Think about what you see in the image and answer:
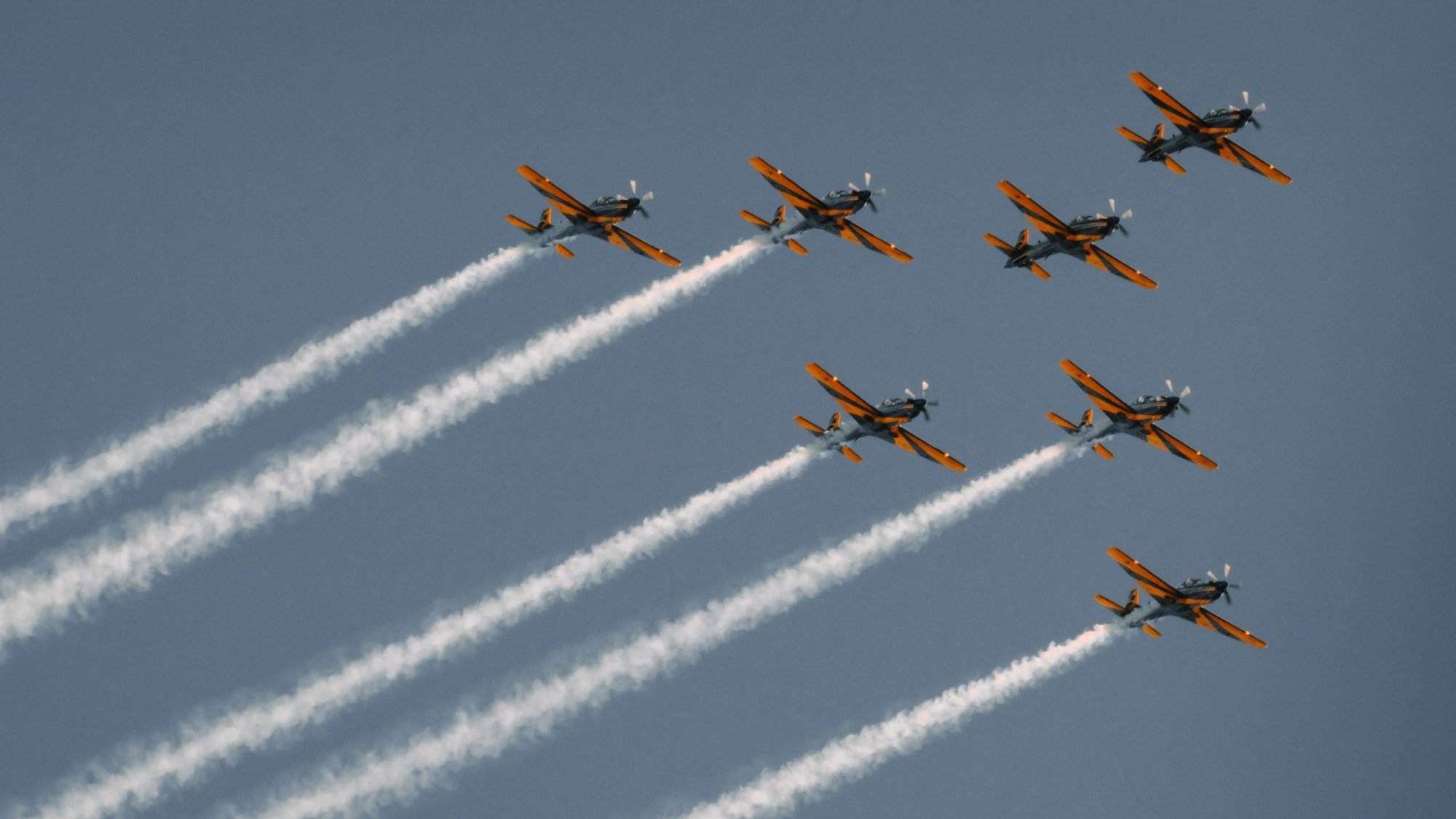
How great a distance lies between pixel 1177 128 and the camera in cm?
11494

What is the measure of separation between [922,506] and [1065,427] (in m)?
7.69

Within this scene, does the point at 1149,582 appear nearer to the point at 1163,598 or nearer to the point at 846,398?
the point at 1163,598

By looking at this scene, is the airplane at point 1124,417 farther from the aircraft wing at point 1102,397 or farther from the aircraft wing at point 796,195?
the aircraft wing at point 796,195

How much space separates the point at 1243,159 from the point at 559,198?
110 feet

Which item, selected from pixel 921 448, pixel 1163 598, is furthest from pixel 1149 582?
pixel 921 448

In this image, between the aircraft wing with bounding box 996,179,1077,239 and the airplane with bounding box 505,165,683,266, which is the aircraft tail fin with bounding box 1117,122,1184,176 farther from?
the airplane with bounding box 505,165,683,266

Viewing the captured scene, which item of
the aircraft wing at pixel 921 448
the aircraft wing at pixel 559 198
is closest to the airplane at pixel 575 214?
the aircraft wing at pixel 559 198

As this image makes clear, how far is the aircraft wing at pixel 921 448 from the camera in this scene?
10950 cm

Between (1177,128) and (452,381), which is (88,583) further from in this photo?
(1177,128)

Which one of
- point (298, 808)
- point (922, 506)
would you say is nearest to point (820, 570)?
point (922, 506)

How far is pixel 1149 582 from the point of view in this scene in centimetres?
11281

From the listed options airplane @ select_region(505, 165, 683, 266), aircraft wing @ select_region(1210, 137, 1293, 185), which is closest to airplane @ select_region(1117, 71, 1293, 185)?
aircraft wing @ select_region(1210, 137, 1293, 185)

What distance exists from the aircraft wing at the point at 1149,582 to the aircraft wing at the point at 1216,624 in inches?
59.2

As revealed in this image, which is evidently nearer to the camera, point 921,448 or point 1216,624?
point 921,448
